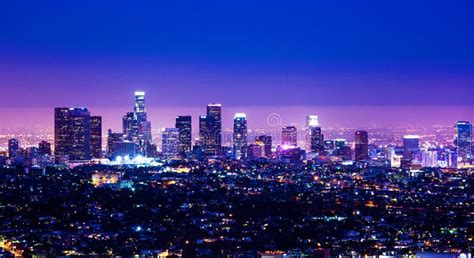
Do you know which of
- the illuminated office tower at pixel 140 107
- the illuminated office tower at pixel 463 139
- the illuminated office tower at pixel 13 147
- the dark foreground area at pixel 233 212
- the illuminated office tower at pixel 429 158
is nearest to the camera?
the dark foreground area at pixel 233 212

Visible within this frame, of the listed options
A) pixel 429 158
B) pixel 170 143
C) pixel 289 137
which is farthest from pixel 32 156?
pixel 429 158

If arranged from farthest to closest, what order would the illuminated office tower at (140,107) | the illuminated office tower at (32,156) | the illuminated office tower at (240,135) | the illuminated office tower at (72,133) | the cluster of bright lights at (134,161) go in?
the illuminated office tower at (140,107), the illuminated office tower at (240,135), the illuminated office tower at (72,133), the cluster of bright lights at (134,161), the illuminated office tower at (32,156)

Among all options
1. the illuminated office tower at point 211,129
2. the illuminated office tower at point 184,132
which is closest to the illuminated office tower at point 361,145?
the illuminated office tower at point 211,129

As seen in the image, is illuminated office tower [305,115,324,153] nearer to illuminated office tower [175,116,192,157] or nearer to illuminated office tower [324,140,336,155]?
illuminated office tower [324,140,336,155]

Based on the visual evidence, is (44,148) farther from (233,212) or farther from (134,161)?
(233,212)

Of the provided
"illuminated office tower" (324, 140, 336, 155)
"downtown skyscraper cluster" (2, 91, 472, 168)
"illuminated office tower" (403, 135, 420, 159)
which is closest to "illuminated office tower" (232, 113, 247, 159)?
"downtown skyscraper cluster" (2, 91, 472, 168)

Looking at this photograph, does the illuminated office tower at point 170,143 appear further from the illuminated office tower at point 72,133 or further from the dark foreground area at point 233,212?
the dark foreground area at point 233,212

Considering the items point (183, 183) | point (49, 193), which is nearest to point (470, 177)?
point (183, 183)
